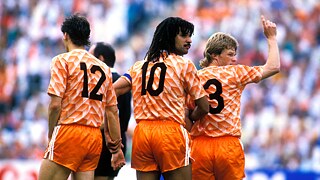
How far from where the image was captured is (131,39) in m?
23.0

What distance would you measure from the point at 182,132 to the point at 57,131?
3.96 ft

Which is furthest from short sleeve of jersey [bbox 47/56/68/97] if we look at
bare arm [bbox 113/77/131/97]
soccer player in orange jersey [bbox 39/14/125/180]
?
bare arm [bbox 113/77/131/97]

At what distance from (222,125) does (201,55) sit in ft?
40.2

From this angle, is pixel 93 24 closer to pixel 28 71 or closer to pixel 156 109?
pixel 28 71

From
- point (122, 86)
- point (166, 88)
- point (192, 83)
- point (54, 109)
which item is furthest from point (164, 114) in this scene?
point (54, 109)

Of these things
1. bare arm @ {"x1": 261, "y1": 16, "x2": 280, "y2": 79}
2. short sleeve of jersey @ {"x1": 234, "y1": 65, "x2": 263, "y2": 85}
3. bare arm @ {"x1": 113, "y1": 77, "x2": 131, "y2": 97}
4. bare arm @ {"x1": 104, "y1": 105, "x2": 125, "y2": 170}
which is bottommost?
bare arm @ {"x1": 104, "y1": 105, "x2": 125, "y2": 170}

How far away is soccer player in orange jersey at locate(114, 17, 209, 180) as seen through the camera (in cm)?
902

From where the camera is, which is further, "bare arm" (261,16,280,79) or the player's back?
"bare arm" (261,16,280,79)

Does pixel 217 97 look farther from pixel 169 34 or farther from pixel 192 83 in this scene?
pixel 169 34

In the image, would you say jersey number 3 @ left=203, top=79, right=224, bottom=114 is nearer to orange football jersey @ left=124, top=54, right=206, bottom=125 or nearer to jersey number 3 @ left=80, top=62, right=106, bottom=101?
orange football jersey @ left=124, top=54, right=206, bottom=125

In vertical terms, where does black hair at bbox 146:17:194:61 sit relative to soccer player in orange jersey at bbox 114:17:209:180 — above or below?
above

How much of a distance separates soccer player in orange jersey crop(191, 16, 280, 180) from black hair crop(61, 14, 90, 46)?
1232 mm

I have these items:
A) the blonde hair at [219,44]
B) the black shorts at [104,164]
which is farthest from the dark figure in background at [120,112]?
the blonde hair at [219,44]

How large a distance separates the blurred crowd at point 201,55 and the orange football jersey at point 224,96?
1025 cm
